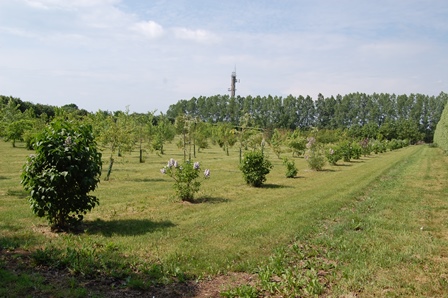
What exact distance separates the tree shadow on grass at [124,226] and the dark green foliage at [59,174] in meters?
0.52

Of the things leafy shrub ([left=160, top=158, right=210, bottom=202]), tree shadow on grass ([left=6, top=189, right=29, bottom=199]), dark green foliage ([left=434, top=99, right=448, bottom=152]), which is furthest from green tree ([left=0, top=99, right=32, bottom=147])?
dark green foliage ([left=434, top=99, right=448, bottom=152])

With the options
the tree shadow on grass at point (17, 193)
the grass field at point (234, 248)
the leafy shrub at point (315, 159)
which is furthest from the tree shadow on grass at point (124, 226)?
the leafy shrub at point (315, 159)

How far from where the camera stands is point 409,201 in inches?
422

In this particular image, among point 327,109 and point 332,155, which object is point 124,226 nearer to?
point 332,155

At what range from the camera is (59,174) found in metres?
6.25

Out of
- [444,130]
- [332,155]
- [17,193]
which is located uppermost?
[444,130]

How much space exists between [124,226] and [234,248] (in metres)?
2.67

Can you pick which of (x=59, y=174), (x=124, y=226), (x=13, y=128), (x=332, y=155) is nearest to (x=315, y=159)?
(x=332, y=155)

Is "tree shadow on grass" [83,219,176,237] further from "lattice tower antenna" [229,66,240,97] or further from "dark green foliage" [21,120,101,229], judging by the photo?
"lattice tower antenna" [229,66,240,97]

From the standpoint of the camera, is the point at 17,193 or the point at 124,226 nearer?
the point at 124,226

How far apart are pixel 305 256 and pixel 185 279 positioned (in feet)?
6.95

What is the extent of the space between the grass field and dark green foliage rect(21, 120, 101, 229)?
0.50m

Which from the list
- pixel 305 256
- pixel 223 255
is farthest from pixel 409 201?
pixel 223 255

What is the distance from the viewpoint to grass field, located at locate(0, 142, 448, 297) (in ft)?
15.0
